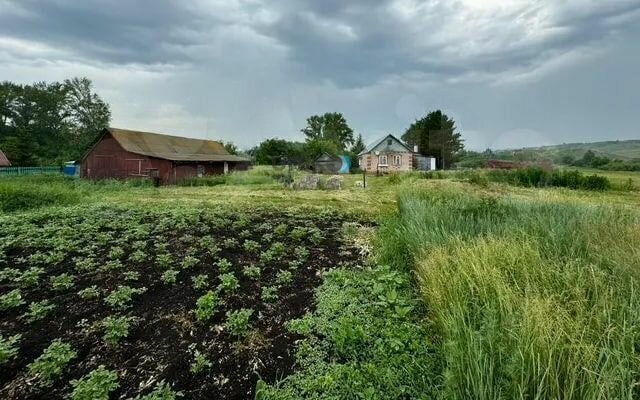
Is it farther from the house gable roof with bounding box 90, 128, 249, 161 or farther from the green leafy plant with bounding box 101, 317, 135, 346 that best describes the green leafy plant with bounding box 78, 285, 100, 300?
the house gable roof with bounding box 90, 128, 249, 161

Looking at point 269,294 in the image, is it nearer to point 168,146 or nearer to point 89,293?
point 89,293

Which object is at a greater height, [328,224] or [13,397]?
[328,224]

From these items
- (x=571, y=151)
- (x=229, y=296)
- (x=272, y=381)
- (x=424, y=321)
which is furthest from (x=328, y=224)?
(x=571, y=151)

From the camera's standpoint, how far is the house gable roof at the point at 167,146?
2248 cm

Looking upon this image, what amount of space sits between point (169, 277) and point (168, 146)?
81.0 feet

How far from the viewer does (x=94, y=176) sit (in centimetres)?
2317

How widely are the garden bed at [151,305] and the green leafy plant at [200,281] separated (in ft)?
0.08

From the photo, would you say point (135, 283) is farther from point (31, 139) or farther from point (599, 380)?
point (31, 139)

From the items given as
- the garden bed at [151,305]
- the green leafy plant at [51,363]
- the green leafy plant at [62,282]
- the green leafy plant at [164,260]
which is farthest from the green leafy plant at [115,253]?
the green leafy plant at [51,363]

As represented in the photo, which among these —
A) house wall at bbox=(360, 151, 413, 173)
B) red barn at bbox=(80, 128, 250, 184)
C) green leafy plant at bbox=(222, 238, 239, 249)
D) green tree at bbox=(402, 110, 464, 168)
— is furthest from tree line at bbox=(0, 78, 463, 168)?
green leafy plant at bbox=(222, 238, 239, 249)

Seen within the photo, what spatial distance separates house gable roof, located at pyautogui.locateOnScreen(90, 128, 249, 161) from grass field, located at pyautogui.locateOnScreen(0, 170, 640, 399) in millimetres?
19370

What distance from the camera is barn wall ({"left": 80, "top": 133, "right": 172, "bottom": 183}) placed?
22000 mm

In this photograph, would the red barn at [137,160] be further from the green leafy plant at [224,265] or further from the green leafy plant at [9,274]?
the green leafy plant at [224,265]

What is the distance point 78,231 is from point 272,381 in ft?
18.2
